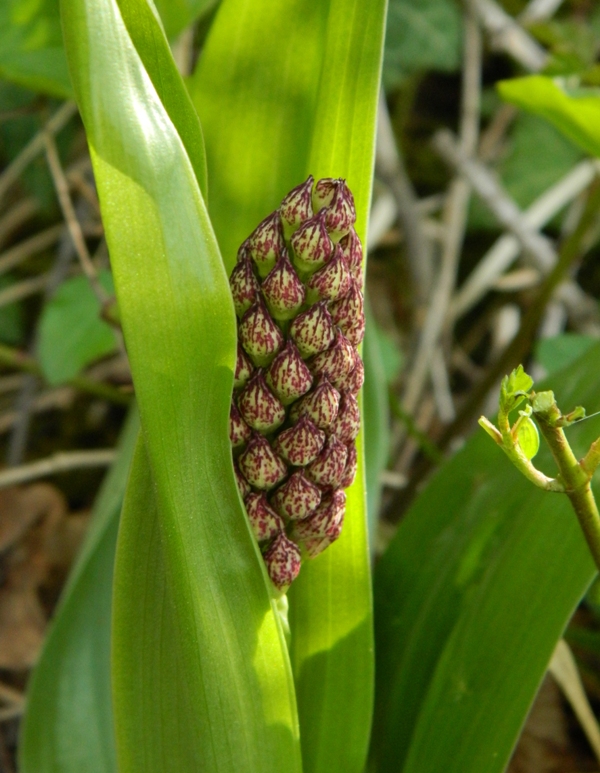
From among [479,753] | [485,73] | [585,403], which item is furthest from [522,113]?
[479,753]

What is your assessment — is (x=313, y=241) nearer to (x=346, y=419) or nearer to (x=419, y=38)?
(x=346, y=419)

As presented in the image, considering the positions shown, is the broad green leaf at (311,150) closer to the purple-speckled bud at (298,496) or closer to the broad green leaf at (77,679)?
the purple-speckled bud at (298,496)

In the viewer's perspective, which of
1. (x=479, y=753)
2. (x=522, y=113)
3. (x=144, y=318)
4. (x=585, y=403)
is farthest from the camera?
(x=522, y=113)

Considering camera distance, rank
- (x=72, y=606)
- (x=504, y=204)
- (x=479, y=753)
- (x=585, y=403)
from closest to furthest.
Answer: (x=479, y=753) → (x=585, y=403) → (x=72, y=606) → (x=504, y=204)

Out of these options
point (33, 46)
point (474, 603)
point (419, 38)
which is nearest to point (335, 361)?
point (474, 603)

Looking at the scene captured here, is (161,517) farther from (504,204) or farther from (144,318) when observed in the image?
(504,204)

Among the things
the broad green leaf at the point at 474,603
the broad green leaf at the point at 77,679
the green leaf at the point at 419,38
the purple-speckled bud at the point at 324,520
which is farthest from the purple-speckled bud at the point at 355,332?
the green leaf at the point at 419,38
